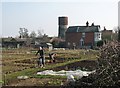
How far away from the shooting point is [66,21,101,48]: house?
10131 centimetres

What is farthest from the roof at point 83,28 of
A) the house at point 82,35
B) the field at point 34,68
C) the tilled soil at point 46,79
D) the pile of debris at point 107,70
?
the pile of debris at point 107,70

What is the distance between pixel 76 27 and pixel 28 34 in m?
28.6

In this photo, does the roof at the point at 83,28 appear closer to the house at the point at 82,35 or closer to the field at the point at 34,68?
the house at the point at 82,35

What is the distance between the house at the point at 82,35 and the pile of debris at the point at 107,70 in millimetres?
89318

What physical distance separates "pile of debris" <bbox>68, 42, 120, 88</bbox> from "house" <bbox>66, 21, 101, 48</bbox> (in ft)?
Result: 293

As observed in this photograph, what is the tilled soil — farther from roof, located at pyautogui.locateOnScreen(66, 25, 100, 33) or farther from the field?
roof, located at pyautogui.locateOnScreen(66, 25, 100, 33)

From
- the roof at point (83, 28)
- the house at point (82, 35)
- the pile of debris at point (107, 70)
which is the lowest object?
the house at point (82, 35)

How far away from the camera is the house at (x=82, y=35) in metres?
101

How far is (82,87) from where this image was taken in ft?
35.6

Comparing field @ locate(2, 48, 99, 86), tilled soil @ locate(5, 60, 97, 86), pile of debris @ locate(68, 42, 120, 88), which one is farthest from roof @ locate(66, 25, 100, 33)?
pile of debris @ locate(68, 42, 120, 88)

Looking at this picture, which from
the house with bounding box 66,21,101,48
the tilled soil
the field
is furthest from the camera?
the house with bounding box 66,21,101,48

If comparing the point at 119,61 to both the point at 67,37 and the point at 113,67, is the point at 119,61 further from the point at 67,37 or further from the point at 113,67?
the point at 67,37

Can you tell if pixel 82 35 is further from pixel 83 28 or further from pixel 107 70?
pixel 107 70

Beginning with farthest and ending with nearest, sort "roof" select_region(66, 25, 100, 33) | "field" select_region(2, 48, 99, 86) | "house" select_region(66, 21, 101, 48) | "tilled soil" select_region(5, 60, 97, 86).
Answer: "roof" select_region(66, 25, 100, 33)
"house" select_region(66, 21, 101, 48)
"field" select_region(2, 48, 99, 86)
"tilled soil" select_region(5, 60, 97, 86)
